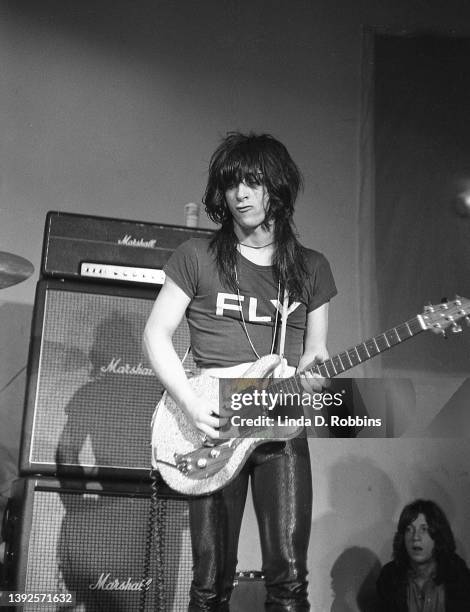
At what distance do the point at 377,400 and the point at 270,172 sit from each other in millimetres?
608

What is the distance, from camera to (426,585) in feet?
9.92

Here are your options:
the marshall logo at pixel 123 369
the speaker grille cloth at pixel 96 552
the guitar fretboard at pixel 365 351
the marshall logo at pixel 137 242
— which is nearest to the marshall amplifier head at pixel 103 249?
the marshall logo at pixel 137 242

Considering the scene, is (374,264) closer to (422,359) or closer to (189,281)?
(422,359)

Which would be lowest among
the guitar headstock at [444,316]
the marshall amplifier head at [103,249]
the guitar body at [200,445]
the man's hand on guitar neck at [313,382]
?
the guitar body at [200,445]

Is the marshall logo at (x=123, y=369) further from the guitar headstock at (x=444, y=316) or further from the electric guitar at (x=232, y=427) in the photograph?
the guitar headstock at (x=444, y=316)

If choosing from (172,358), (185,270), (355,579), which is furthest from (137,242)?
(355,579)

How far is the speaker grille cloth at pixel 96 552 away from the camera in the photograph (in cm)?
233

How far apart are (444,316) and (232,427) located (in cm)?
56

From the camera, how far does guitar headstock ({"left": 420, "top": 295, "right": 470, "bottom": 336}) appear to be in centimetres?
190

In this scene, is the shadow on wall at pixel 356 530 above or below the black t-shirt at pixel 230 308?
below

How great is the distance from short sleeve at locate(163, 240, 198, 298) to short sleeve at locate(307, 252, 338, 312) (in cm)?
29

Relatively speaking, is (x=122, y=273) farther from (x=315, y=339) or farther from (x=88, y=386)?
(x=315, y=339)

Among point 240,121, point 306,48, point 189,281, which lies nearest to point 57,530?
point 189,281

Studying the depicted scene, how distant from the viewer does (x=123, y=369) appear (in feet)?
8.30
